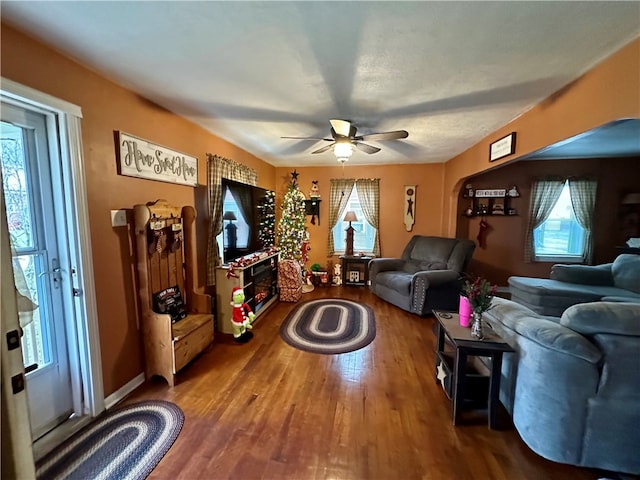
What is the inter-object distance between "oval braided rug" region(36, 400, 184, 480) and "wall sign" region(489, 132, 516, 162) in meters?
3.68

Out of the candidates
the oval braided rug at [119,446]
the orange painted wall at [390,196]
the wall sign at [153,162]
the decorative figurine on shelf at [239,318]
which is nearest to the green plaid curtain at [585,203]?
the orange painted wall at [390,196]

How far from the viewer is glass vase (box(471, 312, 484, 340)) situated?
188 cm

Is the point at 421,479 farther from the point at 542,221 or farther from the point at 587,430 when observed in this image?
the point at 542,221

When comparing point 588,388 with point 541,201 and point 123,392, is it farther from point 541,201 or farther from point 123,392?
point 541,201

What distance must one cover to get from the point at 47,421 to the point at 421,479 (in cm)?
232

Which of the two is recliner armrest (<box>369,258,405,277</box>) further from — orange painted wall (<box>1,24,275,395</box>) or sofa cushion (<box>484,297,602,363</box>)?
orange painted wall (<box>1,24,275,395</box>)

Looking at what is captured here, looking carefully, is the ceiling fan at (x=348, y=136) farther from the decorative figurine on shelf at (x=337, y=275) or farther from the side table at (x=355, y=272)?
the decorative figurine on shelf at (x=337, y=275)

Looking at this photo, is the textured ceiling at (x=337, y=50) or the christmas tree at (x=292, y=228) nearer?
the textured ceiling at (x=337, y=50)

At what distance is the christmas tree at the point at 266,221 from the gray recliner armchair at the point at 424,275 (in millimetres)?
1820

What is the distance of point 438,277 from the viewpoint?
374cm

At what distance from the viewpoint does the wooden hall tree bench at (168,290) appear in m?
2.21

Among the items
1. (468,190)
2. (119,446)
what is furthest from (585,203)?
(119,446)

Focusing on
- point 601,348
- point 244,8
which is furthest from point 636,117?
point 244,8

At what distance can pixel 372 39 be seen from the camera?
59.7 inches
